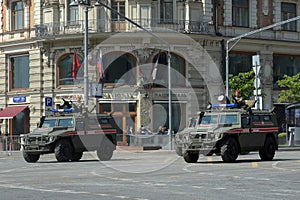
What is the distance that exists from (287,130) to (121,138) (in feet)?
35.7

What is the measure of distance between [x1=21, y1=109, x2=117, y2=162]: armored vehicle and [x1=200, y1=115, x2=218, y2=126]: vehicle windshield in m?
4.56

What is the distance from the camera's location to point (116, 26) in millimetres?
44812

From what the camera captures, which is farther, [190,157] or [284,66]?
[284,66]

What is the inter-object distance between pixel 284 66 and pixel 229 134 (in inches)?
1065

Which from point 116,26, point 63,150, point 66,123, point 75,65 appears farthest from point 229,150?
point 116,26

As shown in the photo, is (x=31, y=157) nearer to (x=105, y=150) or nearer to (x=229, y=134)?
(x=105, y=150)

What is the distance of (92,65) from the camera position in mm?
44812

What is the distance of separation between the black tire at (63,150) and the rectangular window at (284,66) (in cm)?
2535

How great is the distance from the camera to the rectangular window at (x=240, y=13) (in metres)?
48.1

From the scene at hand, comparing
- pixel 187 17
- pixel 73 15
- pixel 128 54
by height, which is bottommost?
pixel 128 54

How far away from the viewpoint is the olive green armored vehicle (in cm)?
2678

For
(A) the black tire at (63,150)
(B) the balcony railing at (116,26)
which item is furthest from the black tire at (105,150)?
(B) the balcony railing at (116,26)

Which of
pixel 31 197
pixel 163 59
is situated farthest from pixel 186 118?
pixel 31 197

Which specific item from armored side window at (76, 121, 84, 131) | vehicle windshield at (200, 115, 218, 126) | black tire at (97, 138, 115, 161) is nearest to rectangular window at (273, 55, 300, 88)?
black tire at (97, 138, 115, 161)
